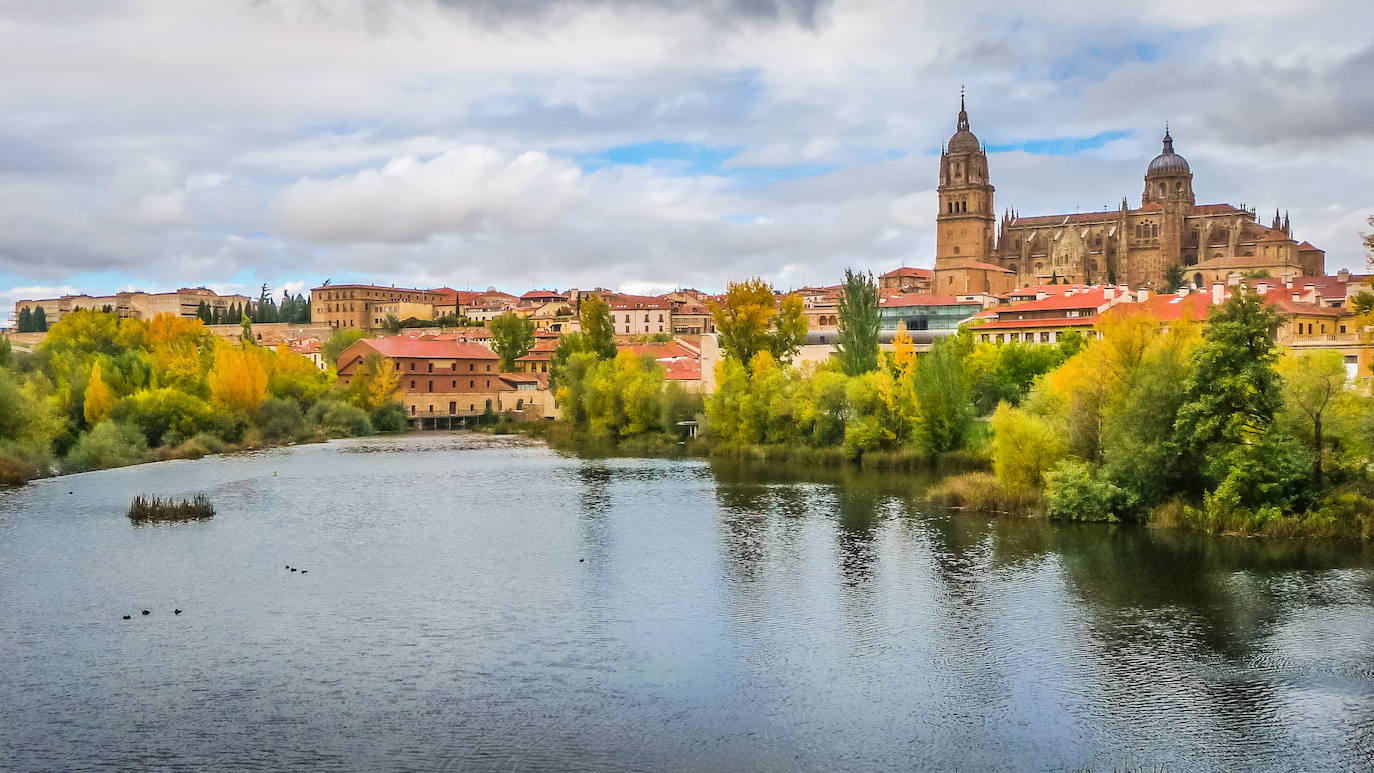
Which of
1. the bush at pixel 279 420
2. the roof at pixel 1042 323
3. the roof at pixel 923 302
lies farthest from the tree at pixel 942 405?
the roof at pixel 923 302

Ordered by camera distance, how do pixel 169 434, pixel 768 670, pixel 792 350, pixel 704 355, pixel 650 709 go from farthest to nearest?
pixel 704 355 → pixel 792 350 → pixel 169 434 → pixel 768 670 → pixel 650 709

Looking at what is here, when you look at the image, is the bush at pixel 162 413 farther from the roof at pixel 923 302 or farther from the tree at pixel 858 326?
the roof at pixel 923 302

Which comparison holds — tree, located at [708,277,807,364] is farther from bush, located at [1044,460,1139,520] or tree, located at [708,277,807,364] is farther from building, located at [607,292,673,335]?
building, located at [607,292,673,335]

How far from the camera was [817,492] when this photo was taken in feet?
101

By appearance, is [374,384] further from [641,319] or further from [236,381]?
[641,319]

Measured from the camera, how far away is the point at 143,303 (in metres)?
138

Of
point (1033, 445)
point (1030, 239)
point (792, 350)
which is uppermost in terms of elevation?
point (1030, 239)

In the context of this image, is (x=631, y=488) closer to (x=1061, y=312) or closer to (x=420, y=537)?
(x=420, y=537)

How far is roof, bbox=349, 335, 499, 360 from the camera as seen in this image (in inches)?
2474

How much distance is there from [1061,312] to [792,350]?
1567 centimetres

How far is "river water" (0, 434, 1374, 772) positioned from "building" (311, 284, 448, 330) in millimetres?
95454

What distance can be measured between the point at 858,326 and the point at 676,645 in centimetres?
2818

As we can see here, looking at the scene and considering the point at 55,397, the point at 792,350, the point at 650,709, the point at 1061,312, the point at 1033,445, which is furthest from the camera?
the point at 1061,312

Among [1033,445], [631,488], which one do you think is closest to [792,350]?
[631,488]
